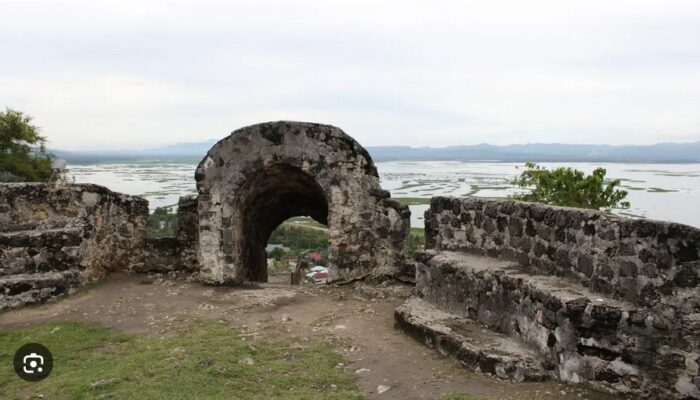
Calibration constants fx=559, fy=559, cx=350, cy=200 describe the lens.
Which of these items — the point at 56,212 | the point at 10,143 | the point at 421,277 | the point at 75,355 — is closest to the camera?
the point at 75,355

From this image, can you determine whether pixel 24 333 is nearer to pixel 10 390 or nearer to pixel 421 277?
pixel 10 390

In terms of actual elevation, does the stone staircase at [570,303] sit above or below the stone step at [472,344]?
above

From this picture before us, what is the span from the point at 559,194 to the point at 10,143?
83.7ft

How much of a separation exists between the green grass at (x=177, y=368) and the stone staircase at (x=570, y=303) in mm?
1497

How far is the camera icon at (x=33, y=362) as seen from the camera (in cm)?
581

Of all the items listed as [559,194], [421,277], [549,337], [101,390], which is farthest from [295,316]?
[559,194]

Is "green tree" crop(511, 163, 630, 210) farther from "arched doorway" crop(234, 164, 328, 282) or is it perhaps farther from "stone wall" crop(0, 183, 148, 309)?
"stone wall" crop(0, 183, 148, 309)

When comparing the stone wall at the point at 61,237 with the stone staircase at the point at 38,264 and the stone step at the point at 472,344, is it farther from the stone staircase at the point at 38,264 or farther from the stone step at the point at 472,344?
the stone step at the point at 472,344

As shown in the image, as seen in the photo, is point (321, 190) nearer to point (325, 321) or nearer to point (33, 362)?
point (325, 321)

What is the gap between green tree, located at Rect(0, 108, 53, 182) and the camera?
87.2 ft

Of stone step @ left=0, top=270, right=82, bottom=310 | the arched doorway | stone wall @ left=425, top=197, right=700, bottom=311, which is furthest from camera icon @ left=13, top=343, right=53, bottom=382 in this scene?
stone wall @ left=425, top=197, right=700, bottom=311

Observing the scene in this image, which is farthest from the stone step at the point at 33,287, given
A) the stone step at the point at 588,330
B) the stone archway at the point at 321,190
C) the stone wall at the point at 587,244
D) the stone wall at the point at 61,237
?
the stone step at the point at 588,330

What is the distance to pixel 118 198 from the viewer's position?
10.7 m

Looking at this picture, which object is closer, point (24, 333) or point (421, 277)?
point (24, 333)
